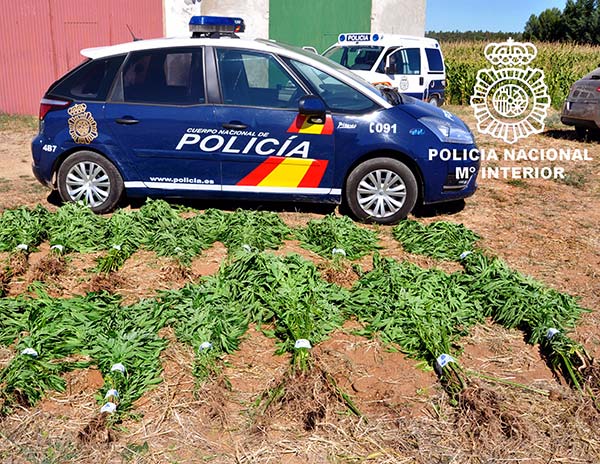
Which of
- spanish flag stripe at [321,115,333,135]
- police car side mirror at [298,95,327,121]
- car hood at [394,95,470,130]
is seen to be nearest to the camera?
police car side mirror at [298,95,327,121]

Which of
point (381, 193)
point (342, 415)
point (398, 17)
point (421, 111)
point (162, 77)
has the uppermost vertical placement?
point (398, 17)

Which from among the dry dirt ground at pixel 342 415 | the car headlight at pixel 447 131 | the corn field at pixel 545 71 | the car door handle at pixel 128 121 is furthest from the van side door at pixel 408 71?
the dry dirt ground at pixel 342 415

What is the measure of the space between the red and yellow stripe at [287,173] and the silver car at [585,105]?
7888 millimetres

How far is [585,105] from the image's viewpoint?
12.5 meters

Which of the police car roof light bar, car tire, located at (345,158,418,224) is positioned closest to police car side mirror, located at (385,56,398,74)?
the police car roof light bar

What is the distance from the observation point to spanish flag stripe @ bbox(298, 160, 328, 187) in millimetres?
6758

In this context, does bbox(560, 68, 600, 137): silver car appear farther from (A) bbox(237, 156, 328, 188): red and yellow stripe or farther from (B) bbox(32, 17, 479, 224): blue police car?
(A) bbox(237, 156, 328, 188): red and yellow stripe

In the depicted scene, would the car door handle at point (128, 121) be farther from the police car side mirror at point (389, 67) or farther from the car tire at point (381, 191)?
the police car side mirror at point (389, 67)

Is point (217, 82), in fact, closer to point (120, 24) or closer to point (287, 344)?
point (287, 344)

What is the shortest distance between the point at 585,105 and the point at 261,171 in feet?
27.5

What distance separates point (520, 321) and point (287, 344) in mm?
1667

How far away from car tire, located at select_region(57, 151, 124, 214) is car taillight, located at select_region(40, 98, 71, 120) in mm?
526

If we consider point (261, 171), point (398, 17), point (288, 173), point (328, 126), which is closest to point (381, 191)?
point (328, 126)

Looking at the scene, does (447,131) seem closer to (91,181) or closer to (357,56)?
(91,181)
